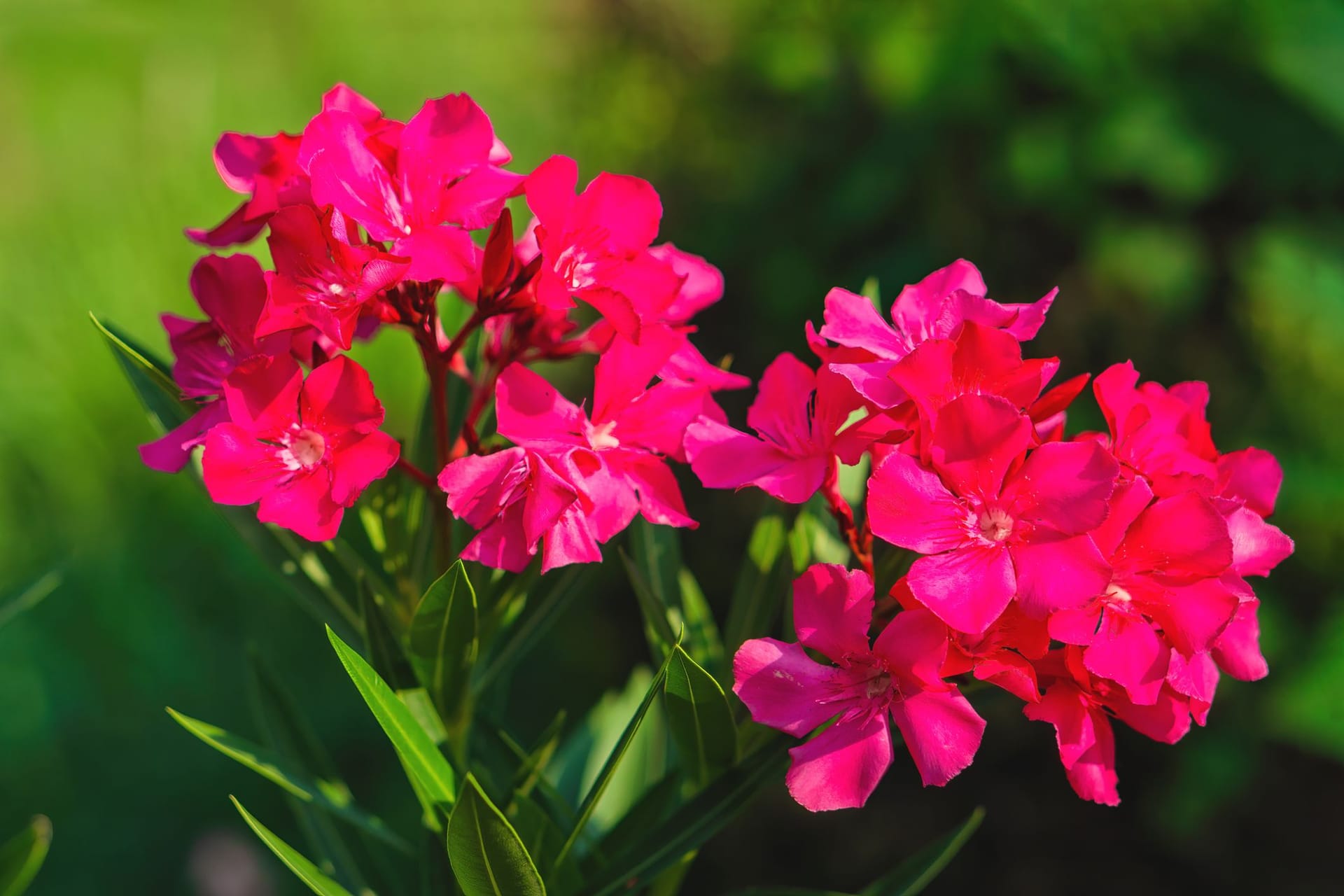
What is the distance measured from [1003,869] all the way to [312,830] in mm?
→ 1579

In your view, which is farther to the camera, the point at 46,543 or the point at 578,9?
the point at 578,9

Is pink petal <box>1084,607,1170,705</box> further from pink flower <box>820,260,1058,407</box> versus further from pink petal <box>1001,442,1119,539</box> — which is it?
pink flower <box>820,260,1058,407</box>

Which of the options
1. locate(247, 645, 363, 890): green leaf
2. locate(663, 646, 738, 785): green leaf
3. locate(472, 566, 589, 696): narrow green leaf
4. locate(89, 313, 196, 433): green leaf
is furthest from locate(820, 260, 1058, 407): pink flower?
locate(247, 645, 363, 890): green leaf

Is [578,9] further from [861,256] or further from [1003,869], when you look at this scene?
[1003,869]

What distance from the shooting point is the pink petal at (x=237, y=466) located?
2.29ft

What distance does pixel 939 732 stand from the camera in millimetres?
699

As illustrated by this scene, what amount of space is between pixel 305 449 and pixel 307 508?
5 cm

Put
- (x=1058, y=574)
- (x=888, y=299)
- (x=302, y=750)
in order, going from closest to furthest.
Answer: (x=1058, y=574) → (x=302, y=750) → (x=888, y=299)

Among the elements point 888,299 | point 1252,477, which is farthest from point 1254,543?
point 888,299

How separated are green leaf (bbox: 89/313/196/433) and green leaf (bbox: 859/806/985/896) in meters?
0.65

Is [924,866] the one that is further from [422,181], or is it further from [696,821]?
[422,181]

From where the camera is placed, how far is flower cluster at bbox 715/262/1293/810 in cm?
66

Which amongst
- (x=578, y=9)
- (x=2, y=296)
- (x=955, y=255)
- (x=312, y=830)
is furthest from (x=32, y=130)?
(x=312, y=830)

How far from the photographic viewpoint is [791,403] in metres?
0.80
